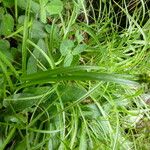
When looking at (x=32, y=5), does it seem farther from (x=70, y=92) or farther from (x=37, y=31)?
(x=70, y=92)

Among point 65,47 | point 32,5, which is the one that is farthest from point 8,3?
point 65,47

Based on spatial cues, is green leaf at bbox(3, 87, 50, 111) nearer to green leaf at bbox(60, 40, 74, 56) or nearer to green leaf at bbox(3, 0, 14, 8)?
green leaf at bbox(60, 40, 74, 56)

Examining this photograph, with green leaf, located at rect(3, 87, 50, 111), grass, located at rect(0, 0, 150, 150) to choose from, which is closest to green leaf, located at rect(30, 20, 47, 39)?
grass, located at rect(0, 0, 150, 150)

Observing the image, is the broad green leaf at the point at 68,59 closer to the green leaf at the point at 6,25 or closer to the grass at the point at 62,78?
the grass at the point at 62,78

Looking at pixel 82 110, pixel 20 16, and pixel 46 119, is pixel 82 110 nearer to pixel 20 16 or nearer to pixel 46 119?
pixel 46 119

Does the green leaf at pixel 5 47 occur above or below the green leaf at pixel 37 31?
below

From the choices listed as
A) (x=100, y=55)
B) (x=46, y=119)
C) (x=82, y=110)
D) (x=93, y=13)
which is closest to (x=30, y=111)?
(x=46, y=119)

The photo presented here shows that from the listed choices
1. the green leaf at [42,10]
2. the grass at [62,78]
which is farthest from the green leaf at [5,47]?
the green leaf at [42,10]

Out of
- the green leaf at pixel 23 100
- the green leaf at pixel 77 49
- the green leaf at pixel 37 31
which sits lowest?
the green leaf at pixel 23 100
